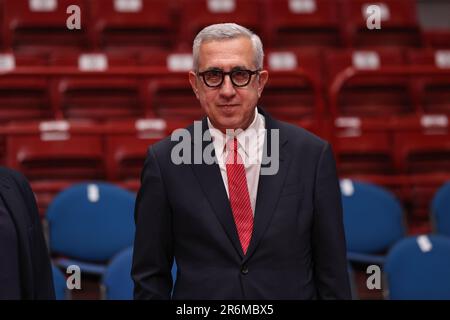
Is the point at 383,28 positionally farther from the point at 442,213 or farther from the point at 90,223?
the point at 90,223

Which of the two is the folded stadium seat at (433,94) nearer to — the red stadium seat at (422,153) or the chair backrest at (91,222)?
the red stadium seat at (422,153)

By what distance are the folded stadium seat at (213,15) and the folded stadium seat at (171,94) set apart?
1.18 ft

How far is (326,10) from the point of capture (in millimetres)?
3682

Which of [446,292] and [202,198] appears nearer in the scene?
[202,198]

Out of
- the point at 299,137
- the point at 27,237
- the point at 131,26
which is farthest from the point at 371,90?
the point at 27,237

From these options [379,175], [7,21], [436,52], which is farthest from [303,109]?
[7,21]

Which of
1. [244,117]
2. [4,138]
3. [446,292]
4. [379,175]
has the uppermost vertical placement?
[244,117]

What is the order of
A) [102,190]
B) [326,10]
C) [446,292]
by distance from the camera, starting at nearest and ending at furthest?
[446,292]
[102,190]
[326,10]

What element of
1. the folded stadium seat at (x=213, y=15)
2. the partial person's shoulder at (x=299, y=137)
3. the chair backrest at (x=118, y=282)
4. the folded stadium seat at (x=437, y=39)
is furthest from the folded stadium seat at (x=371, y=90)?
the partial person's shoulder at (x=299, y=137)

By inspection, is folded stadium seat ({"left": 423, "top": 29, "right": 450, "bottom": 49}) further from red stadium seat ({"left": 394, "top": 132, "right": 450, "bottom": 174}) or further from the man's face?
the man's face

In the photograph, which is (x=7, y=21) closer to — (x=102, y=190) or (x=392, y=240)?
(x=102, y=190)

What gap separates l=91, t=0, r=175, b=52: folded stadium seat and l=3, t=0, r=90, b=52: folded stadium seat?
80 mm

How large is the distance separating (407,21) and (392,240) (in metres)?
1.58

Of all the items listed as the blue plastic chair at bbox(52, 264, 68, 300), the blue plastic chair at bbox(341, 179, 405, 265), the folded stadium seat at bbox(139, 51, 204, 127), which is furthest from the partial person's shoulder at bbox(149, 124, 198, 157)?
the folded stadium seat at bbox(139, 51, 204, 127)
